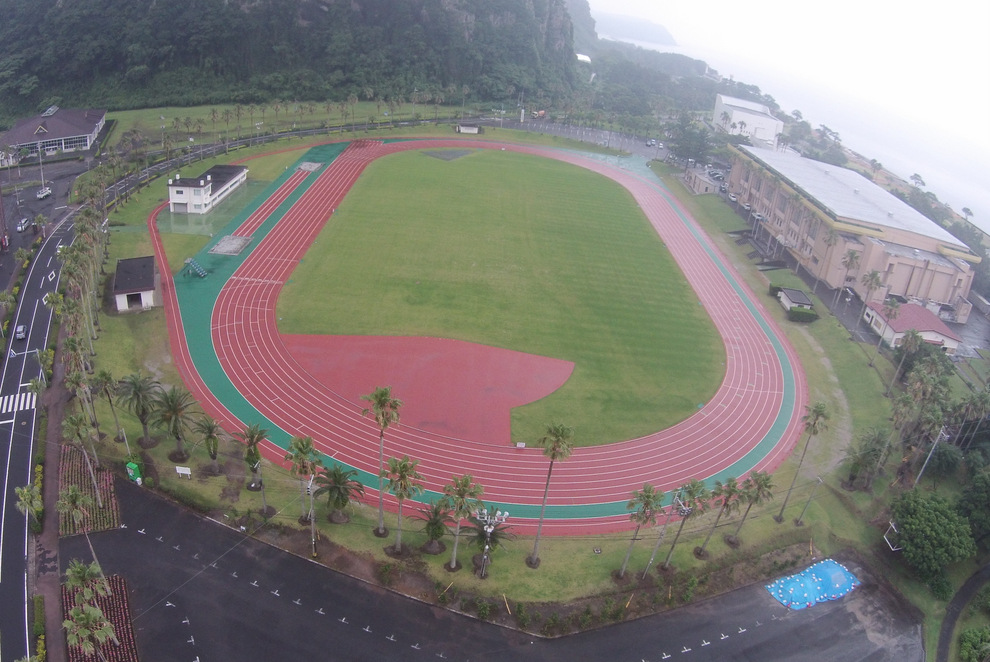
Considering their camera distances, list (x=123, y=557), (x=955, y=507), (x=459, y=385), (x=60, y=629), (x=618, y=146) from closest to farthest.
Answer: (x=60, y=629) → (x=123, y=557) → (x=955, y=507) → (x=459, y=385) → (x=618, y=146)

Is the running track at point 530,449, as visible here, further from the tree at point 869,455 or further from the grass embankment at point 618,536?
the tree at point 869,455

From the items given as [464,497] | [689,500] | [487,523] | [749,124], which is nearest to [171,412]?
[464,497]

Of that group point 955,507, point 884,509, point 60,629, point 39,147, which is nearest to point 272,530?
point 60,629

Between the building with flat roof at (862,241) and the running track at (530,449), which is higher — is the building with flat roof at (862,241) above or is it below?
above

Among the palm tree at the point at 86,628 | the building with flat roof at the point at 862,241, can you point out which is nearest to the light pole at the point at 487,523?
the palm tree at the point at 86,628

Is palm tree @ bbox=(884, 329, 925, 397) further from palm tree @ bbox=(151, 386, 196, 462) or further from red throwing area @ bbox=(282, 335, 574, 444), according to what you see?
palm tree @ bbox=(151, 386, 196, 462)

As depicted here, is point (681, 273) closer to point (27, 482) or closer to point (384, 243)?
point (384, 243)
